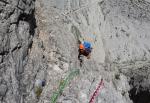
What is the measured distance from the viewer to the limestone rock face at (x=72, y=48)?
31.2ft

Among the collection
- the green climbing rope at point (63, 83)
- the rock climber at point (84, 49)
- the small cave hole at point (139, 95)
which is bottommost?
the small cave hole at point (139, 95)

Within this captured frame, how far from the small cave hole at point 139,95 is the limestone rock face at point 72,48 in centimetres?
11

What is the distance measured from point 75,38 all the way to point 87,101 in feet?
11.7

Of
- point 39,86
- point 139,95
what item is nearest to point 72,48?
point 39,86

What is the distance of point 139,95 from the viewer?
1794cm

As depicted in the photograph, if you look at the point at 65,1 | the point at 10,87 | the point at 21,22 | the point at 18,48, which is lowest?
the point at 10,87

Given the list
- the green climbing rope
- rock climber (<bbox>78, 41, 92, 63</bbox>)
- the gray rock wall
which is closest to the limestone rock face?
the gray rock wall

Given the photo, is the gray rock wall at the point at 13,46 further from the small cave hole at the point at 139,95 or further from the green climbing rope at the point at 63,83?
the small cave hole at the point at 139,95

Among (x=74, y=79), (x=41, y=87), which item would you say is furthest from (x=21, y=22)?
(x=74, y=79)

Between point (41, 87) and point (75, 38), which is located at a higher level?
point (75, 38)

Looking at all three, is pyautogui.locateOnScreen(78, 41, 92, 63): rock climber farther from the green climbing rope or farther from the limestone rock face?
the green climbing rope

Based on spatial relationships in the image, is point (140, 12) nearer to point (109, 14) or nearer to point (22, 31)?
point (109, 14)

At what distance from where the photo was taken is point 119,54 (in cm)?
1705

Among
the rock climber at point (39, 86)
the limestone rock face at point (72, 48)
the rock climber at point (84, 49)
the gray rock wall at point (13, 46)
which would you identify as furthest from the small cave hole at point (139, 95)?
the gray rock wall at point (13, 46)
